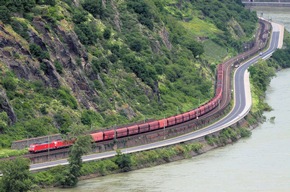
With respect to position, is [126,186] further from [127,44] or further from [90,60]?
[127,44]

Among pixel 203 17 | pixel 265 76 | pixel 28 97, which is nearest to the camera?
pixel 28 97

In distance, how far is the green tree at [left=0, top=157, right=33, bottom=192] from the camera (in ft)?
304

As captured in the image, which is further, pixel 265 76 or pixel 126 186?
pixel 265 76

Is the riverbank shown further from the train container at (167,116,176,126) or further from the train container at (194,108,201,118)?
the train container at (194,108,201,118)

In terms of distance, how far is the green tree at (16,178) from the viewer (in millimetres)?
92750

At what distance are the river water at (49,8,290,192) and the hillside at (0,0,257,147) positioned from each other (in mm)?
9597

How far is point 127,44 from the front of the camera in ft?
475

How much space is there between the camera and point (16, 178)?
93.1 metres

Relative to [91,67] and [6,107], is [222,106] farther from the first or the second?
[6,107]

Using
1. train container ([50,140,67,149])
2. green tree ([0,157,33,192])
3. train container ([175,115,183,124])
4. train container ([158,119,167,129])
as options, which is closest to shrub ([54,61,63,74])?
train container ([158,119,167,129])

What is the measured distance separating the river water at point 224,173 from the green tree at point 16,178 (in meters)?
7.21

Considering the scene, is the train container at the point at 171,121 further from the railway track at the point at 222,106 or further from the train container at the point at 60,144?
the train container at the point at 60,144

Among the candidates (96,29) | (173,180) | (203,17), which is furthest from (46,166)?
(203,17)

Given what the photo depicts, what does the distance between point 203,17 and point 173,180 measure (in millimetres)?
94878
